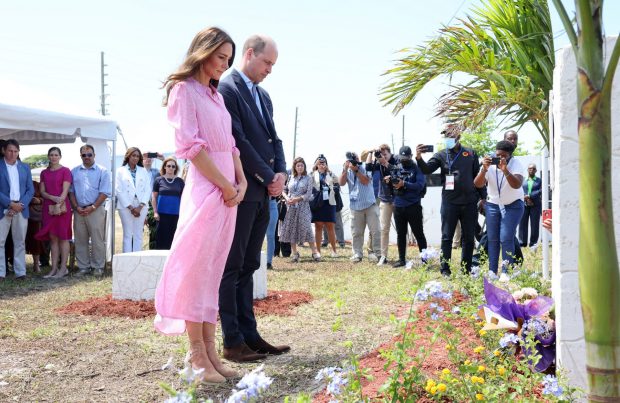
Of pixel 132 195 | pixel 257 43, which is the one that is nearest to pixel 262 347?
pixel 257 43

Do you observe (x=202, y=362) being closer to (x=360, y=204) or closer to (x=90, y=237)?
(x=90, y=237)

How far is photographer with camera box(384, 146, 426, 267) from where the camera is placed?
10086 millimetres

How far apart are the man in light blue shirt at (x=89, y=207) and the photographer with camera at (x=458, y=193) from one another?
4937 millimetres

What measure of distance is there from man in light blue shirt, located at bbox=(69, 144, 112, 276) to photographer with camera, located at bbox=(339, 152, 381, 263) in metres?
3.95

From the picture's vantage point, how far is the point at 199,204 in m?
3.61

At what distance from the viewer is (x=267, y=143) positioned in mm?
4328

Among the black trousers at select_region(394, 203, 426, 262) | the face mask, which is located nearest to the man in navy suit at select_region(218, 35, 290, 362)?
the black trousers at select_region(394, 203, 426, 262)

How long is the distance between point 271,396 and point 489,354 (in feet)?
3.86

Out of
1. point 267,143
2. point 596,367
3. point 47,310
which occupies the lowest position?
point 47,310

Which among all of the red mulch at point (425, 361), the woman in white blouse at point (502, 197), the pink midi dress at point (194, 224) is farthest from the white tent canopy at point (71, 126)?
the red mulch at point (425, 361)

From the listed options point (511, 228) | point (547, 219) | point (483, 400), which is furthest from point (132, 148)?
point (483, 400)

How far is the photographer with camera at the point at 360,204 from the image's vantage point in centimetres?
1133

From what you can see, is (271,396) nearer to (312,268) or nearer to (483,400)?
(483,400)

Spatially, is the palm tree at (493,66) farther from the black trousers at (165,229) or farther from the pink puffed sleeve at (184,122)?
the black trousers at (165,229)
